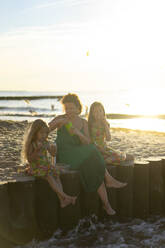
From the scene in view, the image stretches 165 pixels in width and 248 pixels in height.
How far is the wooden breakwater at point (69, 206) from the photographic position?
15.8 feet

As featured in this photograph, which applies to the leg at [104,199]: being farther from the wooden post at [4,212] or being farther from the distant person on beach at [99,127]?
the wooden post at [4,212]

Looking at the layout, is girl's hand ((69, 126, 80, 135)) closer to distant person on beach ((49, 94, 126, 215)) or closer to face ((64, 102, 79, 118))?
distant person on beach ((49, 94, 126, 215))

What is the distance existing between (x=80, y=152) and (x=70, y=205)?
0.84 metres

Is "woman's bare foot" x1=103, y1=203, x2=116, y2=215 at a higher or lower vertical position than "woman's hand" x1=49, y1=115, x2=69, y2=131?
lower

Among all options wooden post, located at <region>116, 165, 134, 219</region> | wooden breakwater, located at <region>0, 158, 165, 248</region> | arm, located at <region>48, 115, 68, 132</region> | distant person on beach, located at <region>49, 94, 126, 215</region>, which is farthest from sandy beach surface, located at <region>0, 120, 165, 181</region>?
arm, located at <region>48, 115, 68, 132</region>

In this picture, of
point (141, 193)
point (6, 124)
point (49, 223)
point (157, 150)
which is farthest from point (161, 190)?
point (6, 124)

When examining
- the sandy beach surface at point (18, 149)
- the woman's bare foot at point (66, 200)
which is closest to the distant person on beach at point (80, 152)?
the woman's bare foot at point (66, 200)

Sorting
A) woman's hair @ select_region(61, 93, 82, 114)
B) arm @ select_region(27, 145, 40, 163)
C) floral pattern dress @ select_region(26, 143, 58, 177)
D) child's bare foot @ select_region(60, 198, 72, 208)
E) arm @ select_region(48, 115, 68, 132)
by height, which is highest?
woman's hair @ select_region(61, 93, 82, 114)

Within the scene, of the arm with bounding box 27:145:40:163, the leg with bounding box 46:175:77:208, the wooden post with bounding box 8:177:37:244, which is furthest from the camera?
the arm with bounding box 27:145:40:163

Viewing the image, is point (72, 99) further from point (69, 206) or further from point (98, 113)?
point (69, 206)

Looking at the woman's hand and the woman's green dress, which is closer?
the woman's green dress

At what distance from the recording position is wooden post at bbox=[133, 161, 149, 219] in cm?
587

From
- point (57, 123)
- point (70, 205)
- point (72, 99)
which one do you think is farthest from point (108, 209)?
point (72, 99)

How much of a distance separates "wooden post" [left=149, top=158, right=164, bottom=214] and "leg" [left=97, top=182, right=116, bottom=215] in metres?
0.98
